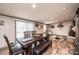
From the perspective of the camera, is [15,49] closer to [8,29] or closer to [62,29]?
[8,29]

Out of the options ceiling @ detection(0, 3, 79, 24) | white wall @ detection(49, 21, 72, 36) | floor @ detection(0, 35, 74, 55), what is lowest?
floor @ detection(0, 35, 74, 55)

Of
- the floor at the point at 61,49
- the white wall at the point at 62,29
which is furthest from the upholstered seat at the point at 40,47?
the white wall at the point at 62,29

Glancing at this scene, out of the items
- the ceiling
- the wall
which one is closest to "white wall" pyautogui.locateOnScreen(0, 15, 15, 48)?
the ceiling

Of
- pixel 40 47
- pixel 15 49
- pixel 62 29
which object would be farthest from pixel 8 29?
pixel 62 29

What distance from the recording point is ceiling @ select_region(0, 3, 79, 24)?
2021 mm

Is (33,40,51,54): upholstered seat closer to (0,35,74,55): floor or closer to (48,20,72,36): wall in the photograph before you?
(0,35,74,55): floor

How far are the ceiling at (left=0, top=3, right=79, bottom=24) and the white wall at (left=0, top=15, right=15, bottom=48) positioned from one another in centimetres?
12

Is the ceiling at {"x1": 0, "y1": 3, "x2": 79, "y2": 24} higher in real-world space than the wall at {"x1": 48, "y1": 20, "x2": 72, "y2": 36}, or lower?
higher

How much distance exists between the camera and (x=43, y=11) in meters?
2.12

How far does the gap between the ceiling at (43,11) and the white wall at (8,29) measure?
12 cm

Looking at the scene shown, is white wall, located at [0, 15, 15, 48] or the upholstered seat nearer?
white wall, located at [0, 15, 15, 48]

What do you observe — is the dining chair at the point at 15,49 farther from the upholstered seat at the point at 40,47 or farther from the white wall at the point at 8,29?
the upholstered seat at the point at 40,47

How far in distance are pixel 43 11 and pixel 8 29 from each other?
813 millimetres
